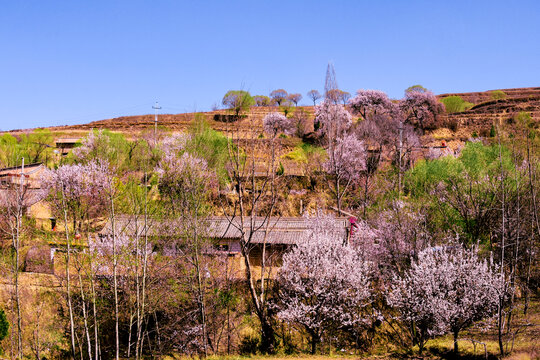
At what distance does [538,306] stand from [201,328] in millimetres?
17389

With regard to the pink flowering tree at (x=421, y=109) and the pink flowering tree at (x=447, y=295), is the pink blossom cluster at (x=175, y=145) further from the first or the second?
the pink flowering tree at (x=421, y=109)

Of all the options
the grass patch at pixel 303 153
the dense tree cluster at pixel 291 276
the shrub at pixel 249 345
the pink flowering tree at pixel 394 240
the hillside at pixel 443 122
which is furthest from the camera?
the hillside at pixel 443 122

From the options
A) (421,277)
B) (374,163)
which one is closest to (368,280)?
(421,277)

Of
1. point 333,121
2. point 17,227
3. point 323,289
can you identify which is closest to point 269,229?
point 323,289

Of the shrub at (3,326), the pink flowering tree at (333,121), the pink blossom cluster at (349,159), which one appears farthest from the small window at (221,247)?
the pink flowering tree at (333,121)

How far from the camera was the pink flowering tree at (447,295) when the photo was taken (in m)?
19.7

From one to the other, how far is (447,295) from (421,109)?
5353 cm

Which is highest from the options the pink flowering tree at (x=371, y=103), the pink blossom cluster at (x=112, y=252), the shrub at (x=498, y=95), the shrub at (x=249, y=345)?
the shrub at (x=498, y=95)

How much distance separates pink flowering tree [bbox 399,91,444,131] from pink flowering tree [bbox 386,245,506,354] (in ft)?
160

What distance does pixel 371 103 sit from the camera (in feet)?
230

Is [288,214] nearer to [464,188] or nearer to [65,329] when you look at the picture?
[464,188]

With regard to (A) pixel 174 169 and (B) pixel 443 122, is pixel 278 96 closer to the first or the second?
(B) pixel 443 122

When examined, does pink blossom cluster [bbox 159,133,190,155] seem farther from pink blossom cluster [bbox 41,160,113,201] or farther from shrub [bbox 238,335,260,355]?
shrub [bbox 238,335,260,355]

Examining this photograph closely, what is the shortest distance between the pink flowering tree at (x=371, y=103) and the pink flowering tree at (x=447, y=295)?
50.7 meters
